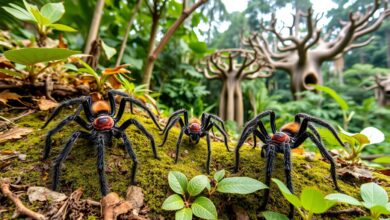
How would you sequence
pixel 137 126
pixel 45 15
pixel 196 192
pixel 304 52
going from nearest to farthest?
1. pixel 196 192
2. pixel 137 126
3. pixel 45 15
4. pixel 304 52

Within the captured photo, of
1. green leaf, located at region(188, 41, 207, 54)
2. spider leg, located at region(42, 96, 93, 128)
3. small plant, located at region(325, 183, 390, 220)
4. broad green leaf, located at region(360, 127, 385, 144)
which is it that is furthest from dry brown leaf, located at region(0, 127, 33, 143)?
green leaf, located at region(188, 41, 207, 54)

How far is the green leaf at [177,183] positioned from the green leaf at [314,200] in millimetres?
709

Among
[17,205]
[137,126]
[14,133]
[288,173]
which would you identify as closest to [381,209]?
[288,173]

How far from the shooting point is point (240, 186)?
5.12 feet

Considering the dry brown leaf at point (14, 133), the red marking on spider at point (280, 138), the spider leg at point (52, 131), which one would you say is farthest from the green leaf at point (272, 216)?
the dry brown leaf at point (14, 133)

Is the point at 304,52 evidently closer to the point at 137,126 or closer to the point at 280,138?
the point at 280,138

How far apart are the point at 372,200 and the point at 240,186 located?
Result: 0.74 meters

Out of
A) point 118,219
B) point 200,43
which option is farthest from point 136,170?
point 200,43

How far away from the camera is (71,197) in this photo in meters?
1.53

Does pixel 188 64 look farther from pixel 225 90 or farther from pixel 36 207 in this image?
pixel 36 207

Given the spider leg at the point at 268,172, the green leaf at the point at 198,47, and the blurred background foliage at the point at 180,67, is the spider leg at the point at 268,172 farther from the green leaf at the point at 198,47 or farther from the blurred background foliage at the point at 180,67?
the green leaf at the point at 198,47

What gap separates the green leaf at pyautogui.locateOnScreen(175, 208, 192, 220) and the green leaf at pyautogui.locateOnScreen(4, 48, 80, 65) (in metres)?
1.31

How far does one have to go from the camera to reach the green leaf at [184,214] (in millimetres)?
1426

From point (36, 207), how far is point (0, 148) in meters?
0.83
